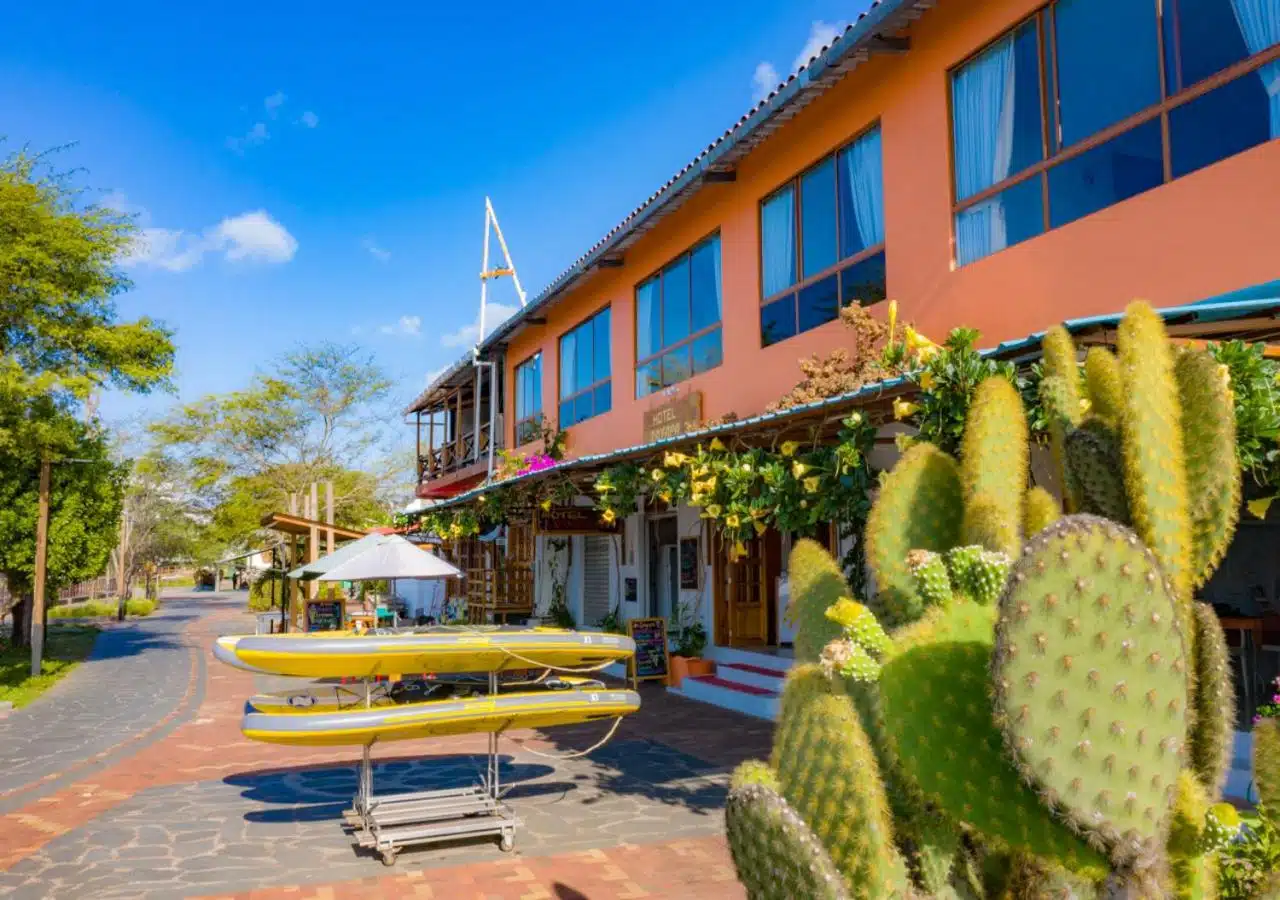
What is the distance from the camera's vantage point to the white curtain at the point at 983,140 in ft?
29.1

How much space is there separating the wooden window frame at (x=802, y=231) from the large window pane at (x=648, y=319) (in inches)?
126

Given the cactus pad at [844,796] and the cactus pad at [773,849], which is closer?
the cactus pad at [773,849]

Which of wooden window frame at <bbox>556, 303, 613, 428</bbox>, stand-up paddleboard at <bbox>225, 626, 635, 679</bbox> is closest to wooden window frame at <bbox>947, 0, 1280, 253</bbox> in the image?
stand-up paddleboard at <bbox>225, 626, 635, 679</bbox>

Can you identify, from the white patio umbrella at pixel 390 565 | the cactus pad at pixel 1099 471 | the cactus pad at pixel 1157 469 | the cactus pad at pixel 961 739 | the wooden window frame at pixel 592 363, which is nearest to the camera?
the cactus pad at pixel 961 739

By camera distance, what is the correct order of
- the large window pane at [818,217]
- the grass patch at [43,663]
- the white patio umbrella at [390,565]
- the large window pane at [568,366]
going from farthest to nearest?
the large window pane at [568,366]
the grass patch at [43,663]
the white patio umbrella at [390,565]
the large window pane at [818,217]

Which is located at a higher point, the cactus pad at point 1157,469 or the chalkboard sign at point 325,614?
the cactus pad at point 1157,469

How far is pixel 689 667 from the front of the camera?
14094mm

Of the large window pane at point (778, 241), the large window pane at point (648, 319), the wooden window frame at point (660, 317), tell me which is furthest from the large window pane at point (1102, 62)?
the large window pane at point (648, 319)

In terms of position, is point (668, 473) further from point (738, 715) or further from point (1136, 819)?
point (1136, 819)

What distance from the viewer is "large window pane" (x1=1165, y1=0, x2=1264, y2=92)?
682 cm

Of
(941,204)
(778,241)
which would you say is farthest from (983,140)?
(778,241)

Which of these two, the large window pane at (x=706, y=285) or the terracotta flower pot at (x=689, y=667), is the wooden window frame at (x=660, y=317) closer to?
→ the large window pane at (x=706, y=285)

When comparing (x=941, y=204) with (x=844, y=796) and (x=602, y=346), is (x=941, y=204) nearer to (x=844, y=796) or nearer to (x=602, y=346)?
(x=844, y=796)

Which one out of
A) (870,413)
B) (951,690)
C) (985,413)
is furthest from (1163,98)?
(951,690)
